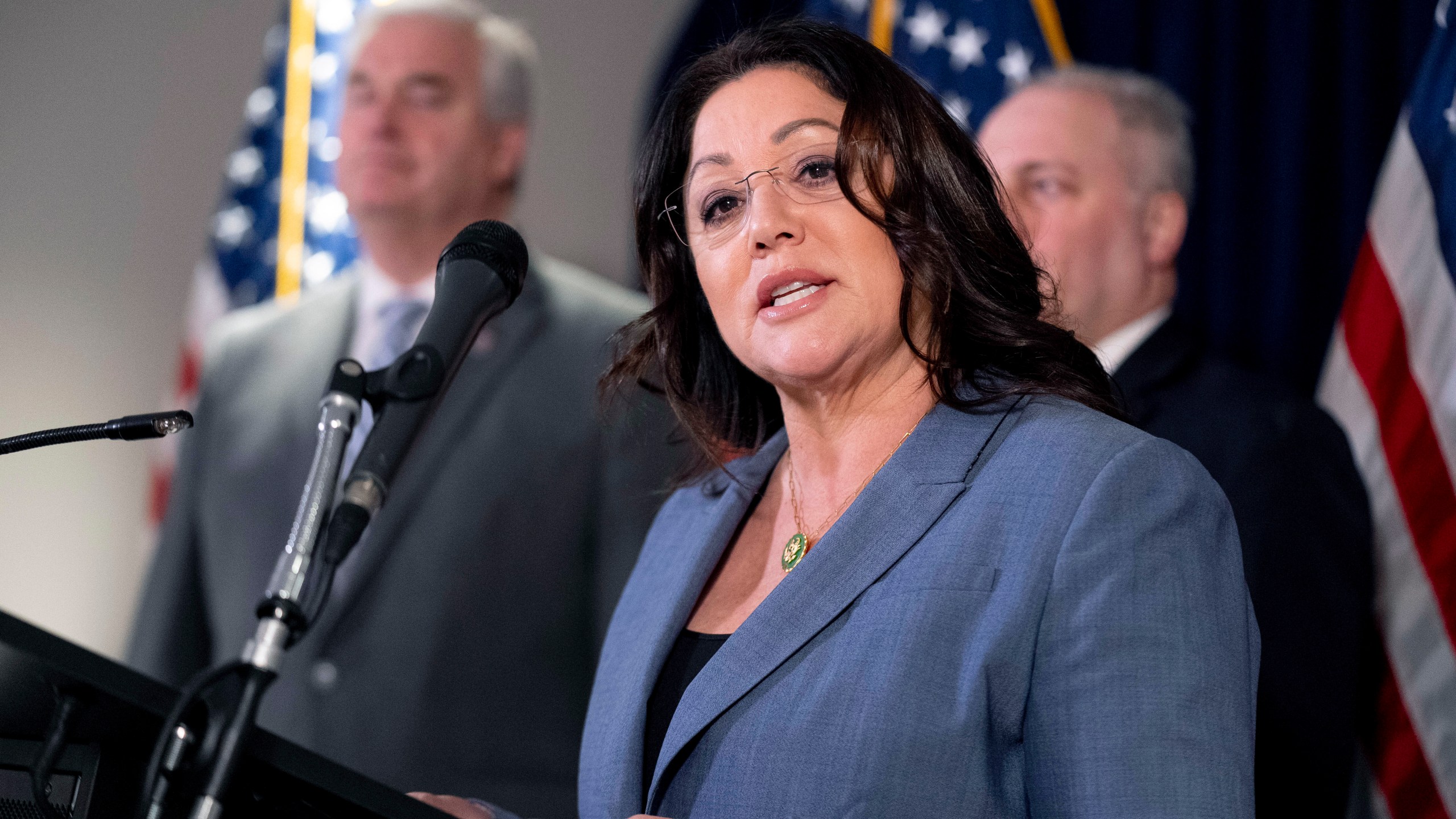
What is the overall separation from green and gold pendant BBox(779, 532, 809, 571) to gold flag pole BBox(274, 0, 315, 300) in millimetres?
2532

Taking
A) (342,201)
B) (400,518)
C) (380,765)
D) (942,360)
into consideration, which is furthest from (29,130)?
(942,360)

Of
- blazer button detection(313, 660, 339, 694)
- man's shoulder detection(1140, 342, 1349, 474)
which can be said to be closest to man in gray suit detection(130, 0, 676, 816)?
blazer button detection(313, 660, 339, 694)

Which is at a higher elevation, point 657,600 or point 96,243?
point 96,243

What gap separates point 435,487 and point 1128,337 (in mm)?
1569

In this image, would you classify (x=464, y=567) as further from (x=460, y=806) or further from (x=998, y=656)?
(x=998, y=656)

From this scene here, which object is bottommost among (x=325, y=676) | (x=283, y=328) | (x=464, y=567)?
(x=325, y=676)

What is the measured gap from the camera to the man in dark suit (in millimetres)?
2238

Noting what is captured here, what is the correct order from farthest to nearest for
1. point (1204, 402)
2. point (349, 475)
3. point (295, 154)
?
point (295, 154) < point (1204, 402) < point (349, 475)

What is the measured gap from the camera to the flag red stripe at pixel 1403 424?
234 centimetres

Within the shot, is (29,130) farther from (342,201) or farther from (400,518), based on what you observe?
(400,518)

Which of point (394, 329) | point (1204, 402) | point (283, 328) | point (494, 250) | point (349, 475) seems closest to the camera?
point (349, 475)

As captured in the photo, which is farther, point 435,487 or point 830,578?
point 435,487

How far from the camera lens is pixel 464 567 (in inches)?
111

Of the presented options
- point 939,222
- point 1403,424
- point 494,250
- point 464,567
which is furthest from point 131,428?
point 1403,424
